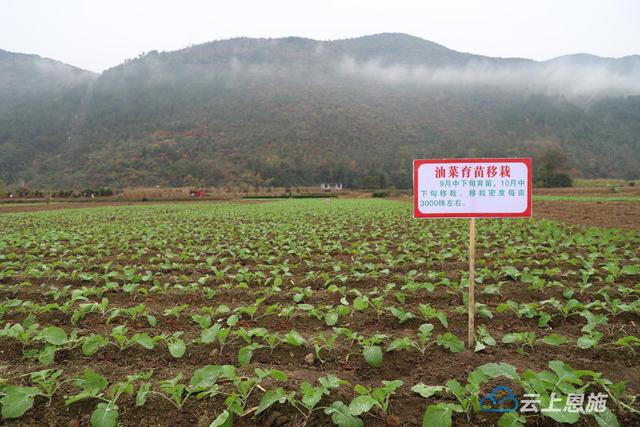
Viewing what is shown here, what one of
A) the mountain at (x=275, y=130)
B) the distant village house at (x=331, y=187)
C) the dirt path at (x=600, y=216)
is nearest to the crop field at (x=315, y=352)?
the dirt path at (x=600, y=216)

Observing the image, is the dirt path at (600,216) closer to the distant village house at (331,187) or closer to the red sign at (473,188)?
the red sign at (473,188)

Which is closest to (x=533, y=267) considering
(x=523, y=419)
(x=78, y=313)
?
(x=523, y=419)

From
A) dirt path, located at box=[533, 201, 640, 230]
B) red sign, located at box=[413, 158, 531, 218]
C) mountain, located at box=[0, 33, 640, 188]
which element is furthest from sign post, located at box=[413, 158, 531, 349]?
mountain, located at box=[0, 33, 640, 188]

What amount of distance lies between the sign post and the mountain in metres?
72.0

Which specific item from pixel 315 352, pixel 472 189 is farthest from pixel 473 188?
pixel 315 352

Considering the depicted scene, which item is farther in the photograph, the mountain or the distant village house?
the mountain

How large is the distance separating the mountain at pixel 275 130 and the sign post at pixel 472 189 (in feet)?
236

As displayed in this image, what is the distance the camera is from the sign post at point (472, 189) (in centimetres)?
325

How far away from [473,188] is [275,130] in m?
125

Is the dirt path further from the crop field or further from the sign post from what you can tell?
the sign post

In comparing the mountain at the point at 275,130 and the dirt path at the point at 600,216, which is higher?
the mountain at the point at 275,130

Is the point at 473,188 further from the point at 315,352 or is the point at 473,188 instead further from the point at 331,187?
Result: the point at 331,187

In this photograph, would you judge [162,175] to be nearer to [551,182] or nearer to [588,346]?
[551,182]

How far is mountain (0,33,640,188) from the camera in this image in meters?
91.8
